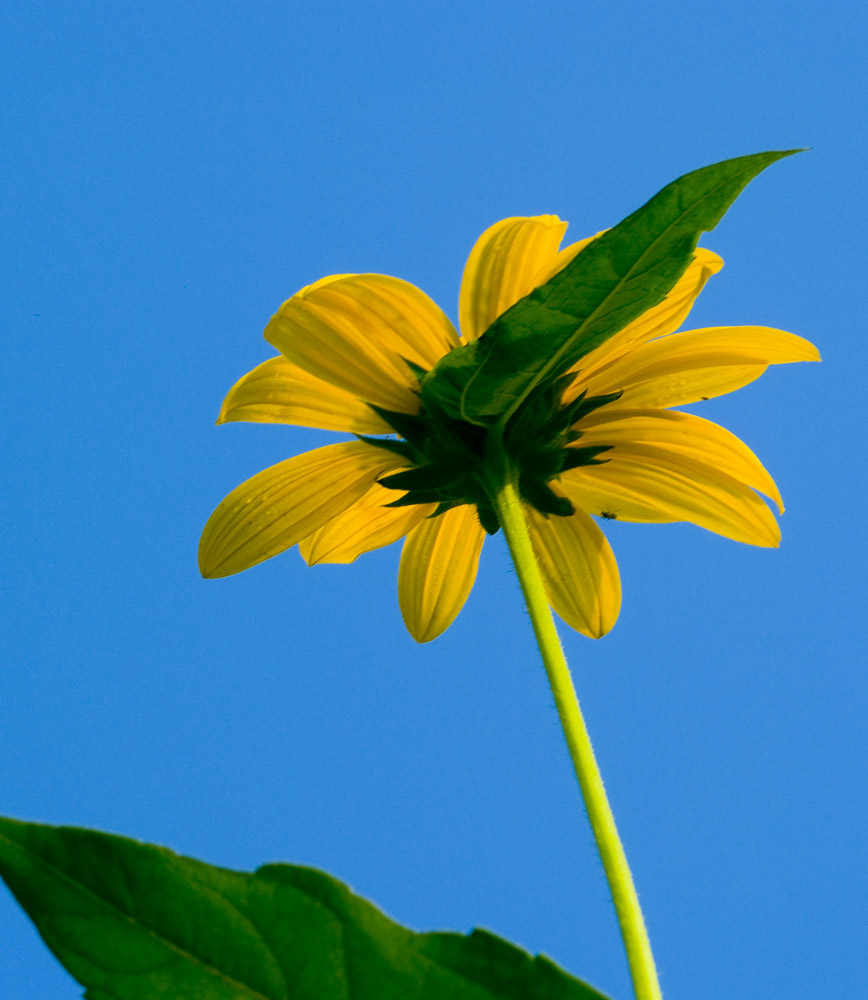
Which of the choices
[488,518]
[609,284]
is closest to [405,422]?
[488,518]

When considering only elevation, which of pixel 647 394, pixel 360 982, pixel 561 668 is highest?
pixel 647 394

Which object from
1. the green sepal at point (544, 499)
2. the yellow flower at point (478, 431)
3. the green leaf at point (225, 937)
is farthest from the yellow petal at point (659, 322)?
the green leaf at point (225, 937)

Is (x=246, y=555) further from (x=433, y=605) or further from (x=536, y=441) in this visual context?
(x=536, y=441)

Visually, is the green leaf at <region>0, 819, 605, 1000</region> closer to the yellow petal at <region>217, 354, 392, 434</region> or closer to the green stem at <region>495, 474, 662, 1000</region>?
the green stem at <region>495, 474, 662, 1000</region>

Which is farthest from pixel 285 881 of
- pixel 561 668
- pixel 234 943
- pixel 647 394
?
pixel 647 394

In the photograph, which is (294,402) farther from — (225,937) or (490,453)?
(225,937)

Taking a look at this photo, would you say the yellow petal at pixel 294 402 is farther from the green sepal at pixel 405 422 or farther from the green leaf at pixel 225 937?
the green leaf at pixel 225 937
